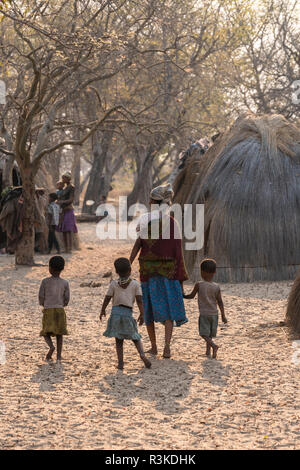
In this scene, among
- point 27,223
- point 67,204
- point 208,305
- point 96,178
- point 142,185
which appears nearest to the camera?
point 208,305

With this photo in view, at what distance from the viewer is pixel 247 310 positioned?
8.98m

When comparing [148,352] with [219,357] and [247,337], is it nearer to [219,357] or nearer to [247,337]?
[219,357]

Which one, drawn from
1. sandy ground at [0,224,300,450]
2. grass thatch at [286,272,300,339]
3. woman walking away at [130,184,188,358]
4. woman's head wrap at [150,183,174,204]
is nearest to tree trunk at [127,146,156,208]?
sandy ground at [0,224,300,450]

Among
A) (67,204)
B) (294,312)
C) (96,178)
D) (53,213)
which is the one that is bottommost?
(294,312)

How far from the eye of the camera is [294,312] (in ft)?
23.7

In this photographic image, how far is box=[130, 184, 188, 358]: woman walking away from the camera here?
6.41 metres

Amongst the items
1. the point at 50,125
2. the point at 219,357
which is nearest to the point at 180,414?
the point at 219,357

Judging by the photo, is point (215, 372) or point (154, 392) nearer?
point (154, 392)

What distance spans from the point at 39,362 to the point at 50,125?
24.7ft

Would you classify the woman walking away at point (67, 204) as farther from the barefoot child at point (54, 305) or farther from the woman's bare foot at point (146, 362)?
the woman's bare foot at point (146, 362)

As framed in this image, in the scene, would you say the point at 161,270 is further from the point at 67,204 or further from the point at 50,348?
the point at 67,204

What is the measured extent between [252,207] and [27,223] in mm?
4369

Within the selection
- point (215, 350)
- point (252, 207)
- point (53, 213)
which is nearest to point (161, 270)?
point (215, 350)

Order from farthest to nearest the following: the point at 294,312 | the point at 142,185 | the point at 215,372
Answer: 1. the point at 142,185
2. the point at 294,312
3. the point at 215,372
